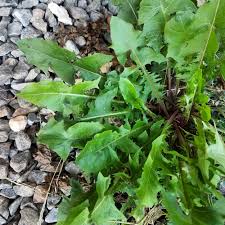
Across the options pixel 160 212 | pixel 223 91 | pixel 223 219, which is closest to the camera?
pixel 223 219

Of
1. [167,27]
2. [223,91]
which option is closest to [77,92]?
[167,27]

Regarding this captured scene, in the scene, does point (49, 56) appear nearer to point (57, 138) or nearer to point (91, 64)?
point (91, 64)

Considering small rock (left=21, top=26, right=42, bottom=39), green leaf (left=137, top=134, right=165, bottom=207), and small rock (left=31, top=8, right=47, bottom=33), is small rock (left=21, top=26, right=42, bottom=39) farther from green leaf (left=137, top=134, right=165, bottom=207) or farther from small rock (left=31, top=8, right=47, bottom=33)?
green leaf (left=137, top=134, right=165, bottom=207)

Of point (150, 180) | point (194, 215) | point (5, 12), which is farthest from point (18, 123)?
point (194, 215)

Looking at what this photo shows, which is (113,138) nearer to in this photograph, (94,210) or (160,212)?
(94,210)

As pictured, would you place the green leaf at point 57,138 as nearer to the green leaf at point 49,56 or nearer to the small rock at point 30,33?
the green leaf at point 49,56

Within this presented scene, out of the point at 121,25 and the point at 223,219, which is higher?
the point at 121,25

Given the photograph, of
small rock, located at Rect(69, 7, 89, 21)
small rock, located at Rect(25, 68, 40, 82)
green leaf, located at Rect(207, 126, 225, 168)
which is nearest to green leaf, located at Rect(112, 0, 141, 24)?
small rock, located at Rect(69, 7, 89, 21)

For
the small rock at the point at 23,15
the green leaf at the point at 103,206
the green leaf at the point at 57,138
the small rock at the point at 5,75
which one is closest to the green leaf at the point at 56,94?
the green leaf at the point at 57,138
